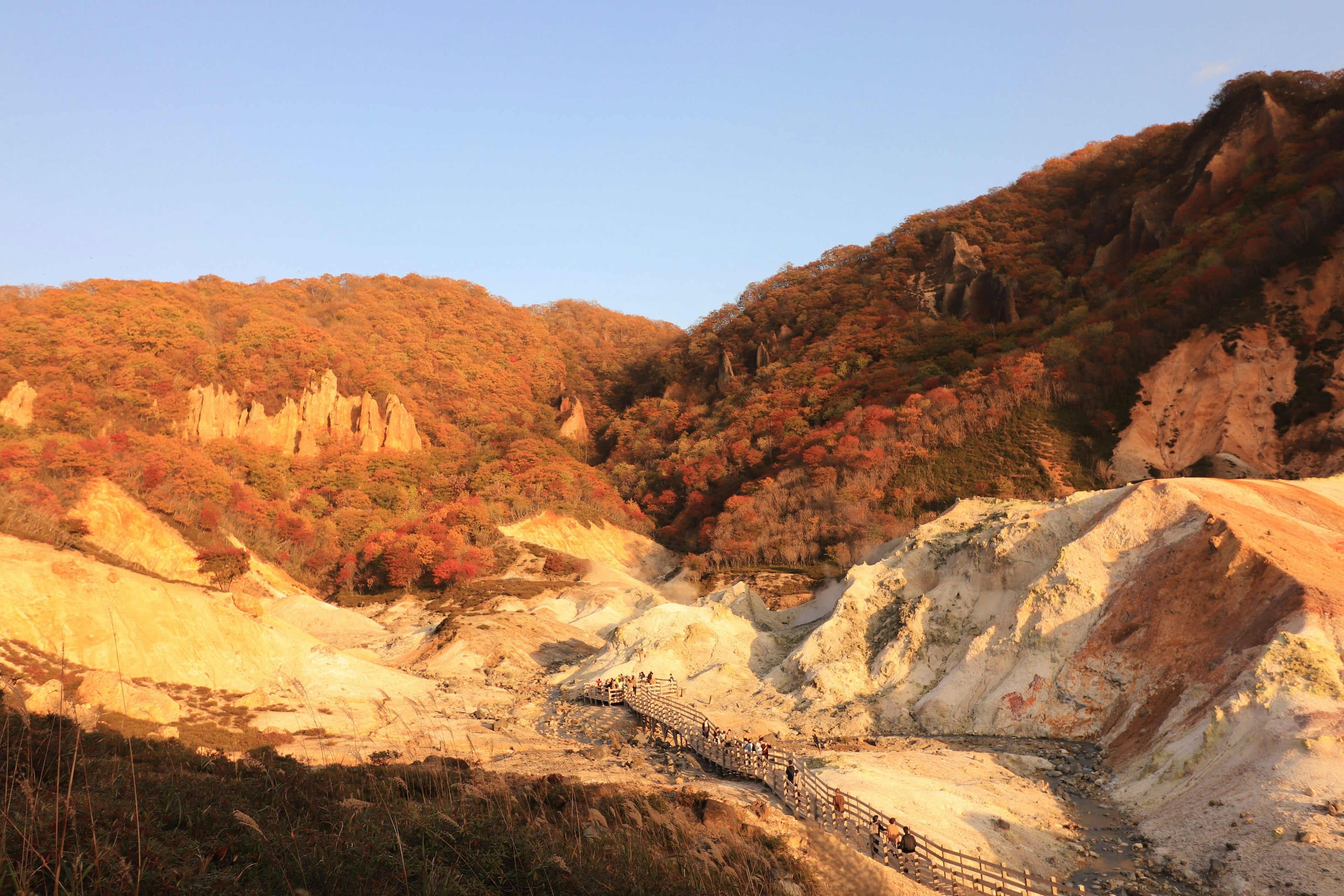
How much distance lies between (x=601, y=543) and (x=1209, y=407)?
46.6m

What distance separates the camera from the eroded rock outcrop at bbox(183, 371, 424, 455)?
6838 centimetres

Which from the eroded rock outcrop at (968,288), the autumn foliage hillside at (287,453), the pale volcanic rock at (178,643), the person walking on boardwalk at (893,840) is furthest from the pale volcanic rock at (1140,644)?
the eroded rock outcrop at (968,288)

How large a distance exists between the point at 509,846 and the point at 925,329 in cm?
7481

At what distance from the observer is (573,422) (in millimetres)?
94188

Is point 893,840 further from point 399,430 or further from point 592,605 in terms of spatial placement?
point 399,430

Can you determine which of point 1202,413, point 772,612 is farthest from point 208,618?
point 1202,413

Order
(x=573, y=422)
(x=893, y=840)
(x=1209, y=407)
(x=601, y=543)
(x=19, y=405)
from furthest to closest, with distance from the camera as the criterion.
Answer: (x=573, y=422) < (x=601, y=543) < (x=19, y=405) < (x=1209, y=407) < (x=893, y=840)

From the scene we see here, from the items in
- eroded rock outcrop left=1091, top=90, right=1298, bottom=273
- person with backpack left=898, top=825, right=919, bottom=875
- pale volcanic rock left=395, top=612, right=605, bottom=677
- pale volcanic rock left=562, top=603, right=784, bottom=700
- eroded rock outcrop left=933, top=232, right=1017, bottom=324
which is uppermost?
eroded rock outcrop left=1091, top=90, right=1298, bottom=273

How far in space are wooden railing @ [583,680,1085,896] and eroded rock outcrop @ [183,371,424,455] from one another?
196 ft

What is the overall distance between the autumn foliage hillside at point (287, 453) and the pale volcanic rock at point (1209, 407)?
42284mm

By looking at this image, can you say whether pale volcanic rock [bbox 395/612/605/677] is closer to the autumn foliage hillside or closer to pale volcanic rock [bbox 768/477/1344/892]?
the autumn foliage hillside

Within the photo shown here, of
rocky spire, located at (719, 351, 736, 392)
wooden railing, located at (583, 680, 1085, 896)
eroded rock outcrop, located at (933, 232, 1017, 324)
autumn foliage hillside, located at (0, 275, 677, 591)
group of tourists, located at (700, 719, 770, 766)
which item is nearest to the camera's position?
wooden railing, located at (583, 680, 1085, 896)

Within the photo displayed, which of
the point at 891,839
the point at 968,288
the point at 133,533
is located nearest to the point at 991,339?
the point at 968,288

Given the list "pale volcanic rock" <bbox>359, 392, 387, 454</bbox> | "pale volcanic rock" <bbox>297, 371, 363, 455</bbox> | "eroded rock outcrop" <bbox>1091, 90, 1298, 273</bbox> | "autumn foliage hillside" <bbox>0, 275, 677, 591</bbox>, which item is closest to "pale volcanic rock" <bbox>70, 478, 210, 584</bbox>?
"autumn foliage hillside" <bbox>0, 275, 677, 591</bbox>
